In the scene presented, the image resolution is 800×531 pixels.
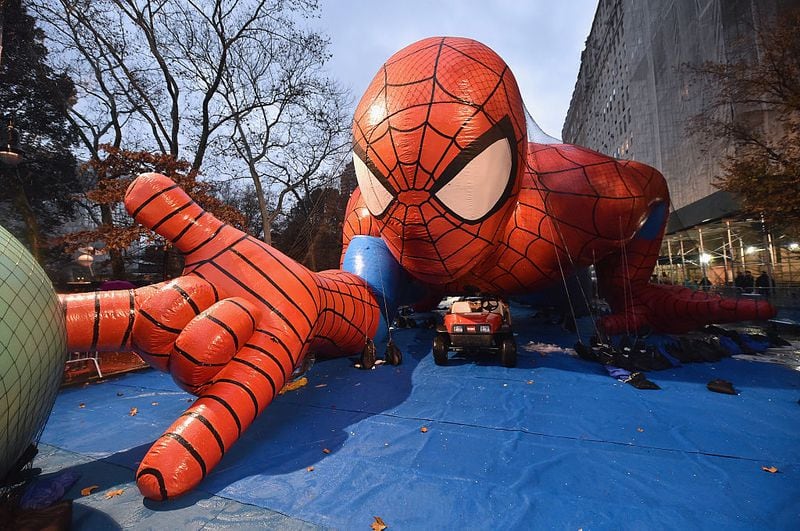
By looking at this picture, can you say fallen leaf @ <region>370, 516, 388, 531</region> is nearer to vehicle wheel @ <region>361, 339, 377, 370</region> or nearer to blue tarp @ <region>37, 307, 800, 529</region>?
blue tarp @ <region>37, 307, 800, 529</region>

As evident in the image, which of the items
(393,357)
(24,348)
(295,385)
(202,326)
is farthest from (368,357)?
(24,348)

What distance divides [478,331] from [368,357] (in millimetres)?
1554

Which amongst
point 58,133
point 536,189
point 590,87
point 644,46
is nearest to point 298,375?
point 536,189

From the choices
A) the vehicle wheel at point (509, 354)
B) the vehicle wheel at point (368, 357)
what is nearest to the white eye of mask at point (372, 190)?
the vehicle wheel at point (368, 357)

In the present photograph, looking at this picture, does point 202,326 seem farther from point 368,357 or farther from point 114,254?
point 114,254

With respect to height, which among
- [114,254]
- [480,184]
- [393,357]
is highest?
[114,254]

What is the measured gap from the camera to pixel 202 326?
98.6 inches

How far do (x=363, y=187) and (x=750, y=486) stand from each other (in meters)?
3.51

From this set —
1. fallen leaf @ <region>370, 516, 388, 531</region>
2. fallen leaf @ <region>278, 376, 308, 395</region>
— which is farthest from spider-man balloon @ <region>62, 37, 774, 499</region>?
fallen leaf @ <region>370, 516, 388, 531</region>

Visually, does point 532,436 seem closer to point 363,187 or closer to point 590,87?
point 363,187

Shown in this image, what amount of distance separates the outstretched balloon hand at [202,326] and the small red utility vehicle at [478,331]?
235 cm

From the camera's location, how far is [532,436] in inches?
112

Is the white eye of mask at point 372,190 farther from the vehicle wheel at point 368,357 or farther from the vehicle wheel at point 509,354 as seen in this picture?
the vehicle wheel at point 509,354

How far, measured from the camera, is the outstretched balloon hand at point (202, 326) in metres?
2.26
